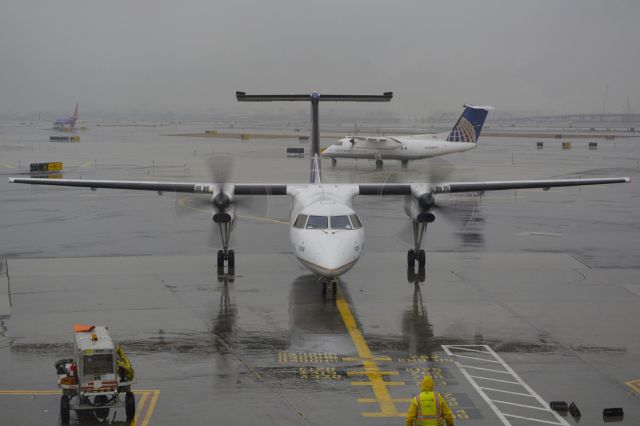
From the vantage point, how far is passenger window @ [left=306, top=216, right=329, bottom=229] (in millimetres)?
23047

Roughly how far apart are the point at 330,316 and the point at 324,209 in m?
3.65

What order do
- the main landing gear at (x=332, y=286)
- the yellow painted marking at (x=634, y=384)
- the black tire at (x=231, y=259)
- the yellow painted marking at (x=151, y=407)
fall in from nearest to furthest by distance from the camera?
the yellow painted marking at (x=151, y=407), the yellow painted marking at (x=634, y=384), the main landing gear at (x=332, y=286), the black tire at (x=231, y=259)

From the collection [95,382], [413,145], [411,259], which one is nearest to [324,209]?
[411,259]

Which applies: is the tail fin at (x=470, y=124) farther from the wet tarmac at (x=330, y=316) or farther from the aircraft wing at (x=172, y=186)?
the aircraft wing at (x=172, y=186)

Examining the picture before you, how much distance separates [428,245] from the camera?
3250 centimetres

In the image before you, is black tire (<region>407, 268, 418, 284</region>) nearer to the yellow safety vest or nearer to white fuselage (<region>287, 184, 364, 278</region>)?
white fuselage (<region>287, 184, 364, 278</region>)

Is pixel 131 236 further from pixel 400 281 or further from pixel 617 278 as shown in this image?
pixel 617 278

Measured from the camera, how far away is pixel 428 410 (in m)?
11.3

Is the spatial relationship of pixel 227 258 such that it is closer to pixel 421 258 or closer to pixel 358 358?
pixel 421 258

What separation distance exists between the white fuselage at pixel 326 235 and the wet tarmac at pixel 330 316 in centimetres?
133

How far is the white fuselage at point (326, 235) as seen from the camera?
71.3ft

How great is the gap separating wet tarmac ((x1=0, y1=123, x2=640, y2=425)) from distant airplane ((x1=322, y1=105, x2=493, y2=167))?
123ft

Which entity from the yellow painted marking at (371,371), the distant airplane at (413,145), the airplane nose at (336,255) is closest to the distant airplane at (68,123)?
the distant airplane at (413,145)

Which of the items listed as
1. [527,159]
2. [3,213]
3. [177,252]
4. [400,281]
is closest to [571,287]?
[400,281]
